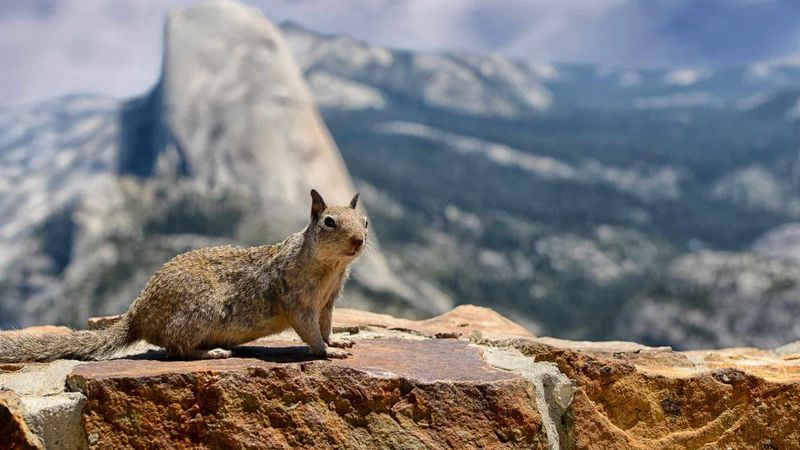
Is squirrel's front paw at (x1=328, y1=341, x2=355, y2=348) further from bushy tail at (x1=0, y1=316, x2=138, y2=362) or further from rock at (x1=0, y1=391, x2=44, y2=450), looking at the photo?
rock at (x1=0, y1=391, x2=44, y2=450)

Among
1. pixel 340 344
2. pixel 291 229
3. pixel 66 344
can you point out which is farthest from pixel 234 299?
pixel 291 229

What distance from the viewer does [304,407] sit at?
5223 mm

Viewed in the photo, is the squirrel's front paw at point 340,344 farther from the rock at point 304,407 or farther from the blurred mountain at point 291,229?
the blurred mountain at point 291,229

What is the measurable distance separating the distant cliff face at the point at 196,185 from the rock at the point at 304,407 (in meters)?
97.5

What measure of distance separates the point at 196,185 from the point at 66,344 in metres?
131

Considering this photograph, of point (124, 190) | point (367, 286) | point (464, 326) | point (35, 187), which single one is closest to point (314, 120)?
point (124, 190)

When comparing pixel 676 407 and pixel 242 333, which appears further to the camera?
pixel 242 333

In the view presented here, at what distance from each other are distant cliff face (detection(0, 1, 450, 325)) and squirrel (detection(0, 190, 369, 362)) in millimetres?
96153

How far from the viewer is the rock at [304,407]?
506 centimetres

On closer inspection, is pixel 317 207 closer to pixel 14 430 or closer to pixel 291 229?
pixel 14 430

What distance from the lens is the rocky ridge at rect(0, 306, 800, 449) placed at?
5.06 metres

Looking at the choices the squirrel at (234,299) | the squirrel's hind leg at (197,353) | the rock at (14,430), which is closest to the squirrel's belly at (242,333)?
the squirrel at (234,299)

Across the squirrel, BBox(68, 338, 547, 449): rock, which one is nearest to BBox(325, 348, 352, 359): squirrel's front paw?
the squirrel

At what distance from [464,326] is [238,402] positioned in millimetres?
3526
